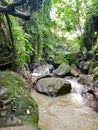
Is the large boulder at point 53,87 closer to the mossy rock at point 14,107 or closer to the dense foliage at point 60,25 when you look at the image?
the mossy rock at point 14,107

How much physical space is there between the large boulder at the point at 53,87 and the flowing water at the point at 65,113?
22 centimetres

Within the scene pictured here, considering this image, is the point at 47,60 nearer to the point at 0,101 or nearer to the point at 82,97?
the point at 82,97

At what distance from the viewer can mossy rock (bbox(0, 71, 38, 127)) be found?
317 centimetres

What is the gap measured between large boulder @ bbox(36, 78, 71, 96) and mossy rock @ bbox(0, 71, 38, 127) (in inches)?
118

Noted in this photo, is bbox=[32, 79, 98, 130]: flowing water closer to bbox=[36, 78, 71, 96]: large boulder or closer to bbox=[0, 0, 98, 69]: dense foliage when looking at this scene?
bbox=[36, 78, 71, 96]: large boulder

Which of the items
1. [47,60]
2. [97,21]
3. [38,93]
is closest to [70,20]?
[47,60]

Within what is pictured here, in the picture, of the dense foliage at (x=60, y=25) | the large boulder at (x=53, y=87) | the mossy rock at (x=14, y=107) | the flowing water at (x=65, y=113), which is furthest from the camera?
the dense foliage at (x=60, y=25)

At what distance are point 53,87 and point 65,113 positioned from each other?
77.8 inches

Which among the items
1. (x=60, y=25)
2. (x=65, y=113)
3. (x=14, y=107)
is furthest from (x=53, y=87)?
(x=60, y=25)

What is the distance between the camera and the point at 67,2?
17516 mm

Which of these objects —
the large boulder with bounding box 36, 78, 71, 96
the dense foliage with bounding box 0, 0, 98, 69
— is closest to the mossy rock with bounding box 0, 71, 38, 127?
the large boulder with bounding box 36, 78, 71, 96

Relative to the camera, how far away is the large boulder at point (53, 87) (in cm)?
684

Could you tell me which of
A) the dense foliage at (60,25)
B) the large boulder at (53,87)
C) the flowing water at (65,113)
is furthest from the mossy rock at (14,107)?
the dense foliage at (60,25)

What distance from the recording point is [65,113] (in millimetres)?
5125
